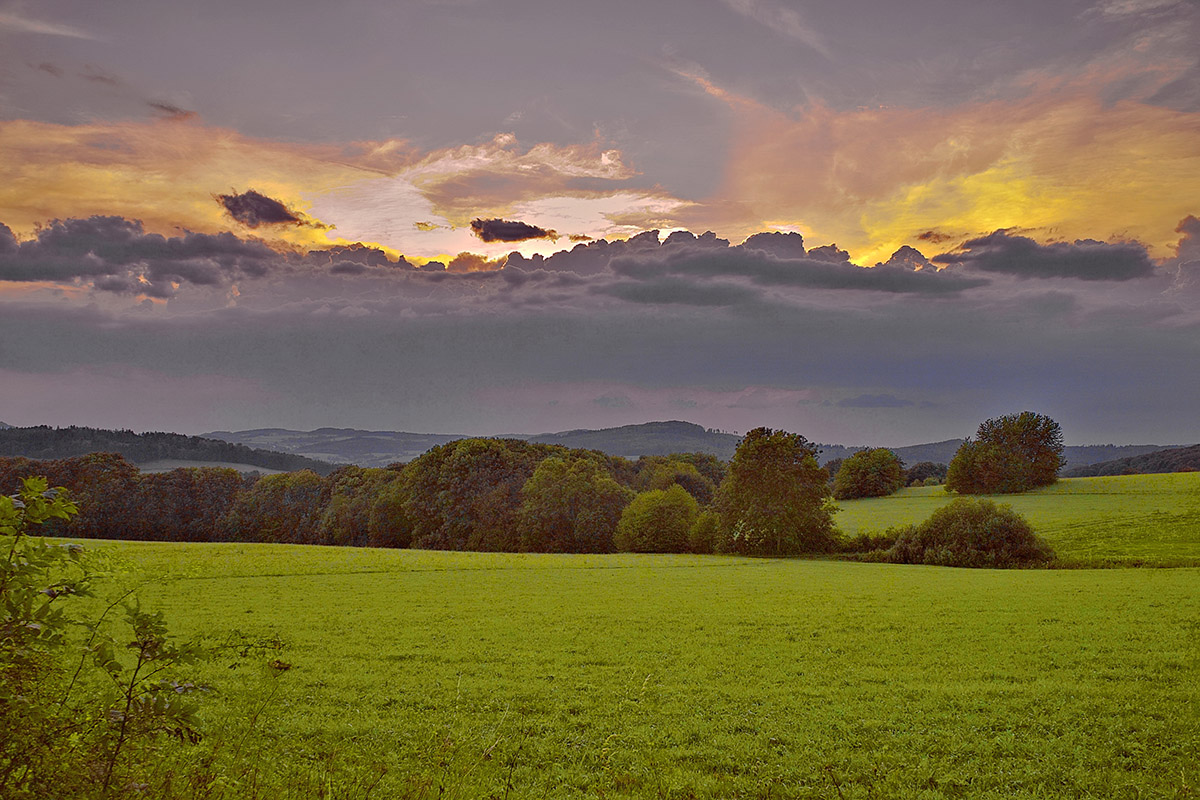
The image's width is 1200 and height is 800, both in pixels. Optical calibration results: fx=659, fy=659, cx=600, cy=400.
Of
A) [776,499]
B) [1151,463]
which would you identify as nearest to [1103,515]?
[776,499]

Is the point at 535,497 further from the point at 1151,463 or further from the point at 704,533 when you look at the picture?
the point at 1151,463

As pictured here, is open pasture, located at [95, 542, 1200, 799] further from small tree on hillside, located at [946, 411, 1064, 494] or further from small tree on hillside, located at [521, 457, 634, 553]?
small tree on hillside, located at [946, 411, 1064, 494]

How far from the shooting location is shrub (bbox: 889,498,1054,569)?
1960 inches

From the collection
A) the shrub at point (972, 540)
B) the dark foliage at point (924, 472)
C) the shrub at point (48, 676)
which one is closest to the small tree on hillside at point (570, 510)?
the shrub at point (972, 540)

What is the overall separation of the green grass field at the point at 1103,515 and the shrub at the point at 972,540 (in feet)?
8.98

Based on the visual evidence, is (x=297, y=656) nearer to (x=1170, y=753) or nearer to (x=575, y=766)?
(x=575, y=766)

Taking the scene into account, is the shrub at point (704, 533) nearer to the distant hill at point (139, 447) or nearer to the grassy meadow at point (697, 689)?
the grassy meadow at point (697, 689)

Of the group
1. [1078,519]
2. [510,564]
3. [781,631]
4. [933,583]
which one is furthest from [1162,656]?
[1078,519]

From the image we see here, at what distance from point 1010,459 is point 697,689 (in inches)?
3628

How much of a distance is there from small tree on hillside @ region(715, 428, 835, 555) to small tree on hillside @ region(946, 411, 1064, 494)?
125 feet

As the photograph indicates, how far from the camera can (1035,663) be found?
17266 millimetres

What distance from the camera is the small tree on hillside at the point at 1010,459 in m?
89.2

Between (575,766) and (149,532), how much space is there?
102 meters

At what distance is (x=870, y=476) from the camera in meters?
99.2
